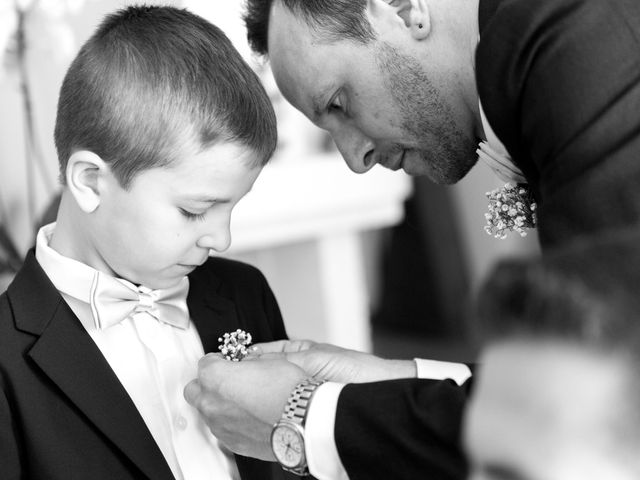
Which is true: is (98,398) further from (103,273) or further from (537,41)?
(537,41)

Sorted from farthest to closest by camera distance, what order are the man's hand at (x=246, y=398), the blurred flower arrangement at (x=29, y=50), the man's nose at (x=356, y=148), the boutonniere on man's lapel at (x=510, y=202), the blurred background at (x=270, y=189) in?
1. the blurred background at (x=270, y=189)
2. the blurred flower arrangement at (x=29, y=50)
3. the man's nose at (x=356, y=148)
4. the boutonniere on man's lapel at (x=510, y=202)
5. the man's hand at (x=246, y=398)

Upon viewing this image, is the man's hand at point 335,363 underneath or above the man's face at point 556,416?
underneath

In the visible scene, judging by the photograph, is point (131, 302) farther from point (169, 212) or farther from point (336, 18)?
point (336, 18)

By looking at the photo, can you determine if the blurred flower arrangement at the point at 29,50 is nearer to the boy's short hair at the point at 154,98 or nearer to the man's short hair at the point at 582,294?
the boy's short hair at the point at 154,98

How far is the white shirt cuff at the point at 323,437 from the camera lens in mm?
1298

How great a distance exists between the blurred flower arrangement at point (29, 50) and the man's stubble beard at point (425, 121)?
1.41m

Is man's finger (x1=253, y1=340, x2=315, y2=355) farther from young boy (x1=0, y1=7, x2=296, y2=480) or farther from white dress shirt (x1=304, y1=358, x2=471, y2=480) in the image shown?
white dress shirt (x1=304, y1=358, x2=471, y2=480)

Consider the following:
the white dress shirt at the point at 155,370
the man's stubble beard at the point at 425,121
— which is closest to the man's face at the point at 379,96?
the man's stubble beard at the point at 425,121

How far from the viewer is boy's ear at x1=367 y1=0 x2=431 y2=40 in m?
1.55

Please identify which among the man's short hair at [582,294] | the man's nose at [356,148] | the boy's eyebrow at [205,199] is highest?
the man's short hair at [582,294]

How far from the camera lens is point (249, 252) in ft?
10.5

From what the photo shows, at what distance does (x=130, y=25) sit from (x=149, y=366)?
54 centimetres

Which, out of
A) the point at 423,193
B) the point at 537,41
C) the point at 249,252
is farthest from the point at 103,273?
the point at 423,193

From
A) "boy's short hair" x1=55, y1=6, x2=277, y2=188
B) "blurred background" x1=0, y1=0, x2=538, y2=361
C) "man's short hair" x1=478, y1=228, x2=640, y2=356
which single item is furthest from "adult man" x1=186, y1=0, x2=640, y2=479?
"blurred background" x1=0, y1=0, x2=538, y2=361
